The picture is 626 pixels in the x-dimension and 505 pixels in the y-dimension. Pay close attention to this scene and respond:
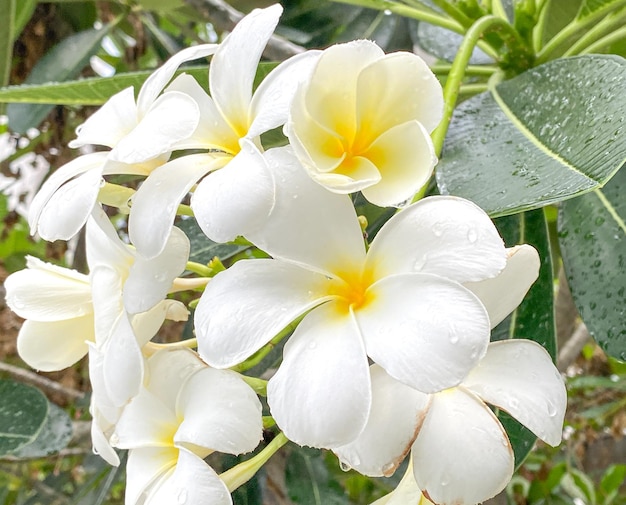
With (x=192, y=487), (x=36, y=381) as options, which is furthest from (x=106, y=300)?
(x=36, y=381)

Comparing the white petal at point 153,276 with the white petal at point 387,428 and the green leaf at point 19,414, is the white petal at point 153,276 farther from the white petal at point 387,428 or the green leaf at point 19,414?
the green leaf at point 19,414

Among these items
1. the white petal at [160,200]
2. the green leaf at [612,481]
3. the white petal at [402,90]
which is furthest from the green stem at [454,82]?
the green leaf at [612,481]

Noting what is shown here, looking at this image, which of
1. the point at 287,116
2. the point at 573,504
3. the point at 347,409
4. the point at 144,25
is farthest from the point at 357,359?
the point at 573,504

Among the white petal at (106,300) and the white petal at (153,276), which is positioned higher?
the white petal at (153,276)

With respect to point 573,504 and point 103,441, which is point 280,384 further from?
point 573,504

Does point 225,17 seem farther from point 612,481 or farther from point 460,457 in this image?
point 612,481

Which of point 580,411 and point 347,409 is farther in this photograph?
point 580,411

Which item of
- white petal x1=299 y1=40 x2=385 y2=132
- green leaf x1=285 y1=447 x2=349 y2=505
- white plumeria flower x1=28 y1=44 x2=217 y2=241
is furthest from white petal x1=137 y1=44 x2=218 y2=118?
green leaf x1=285 y1=447 x2=349 y2=505
